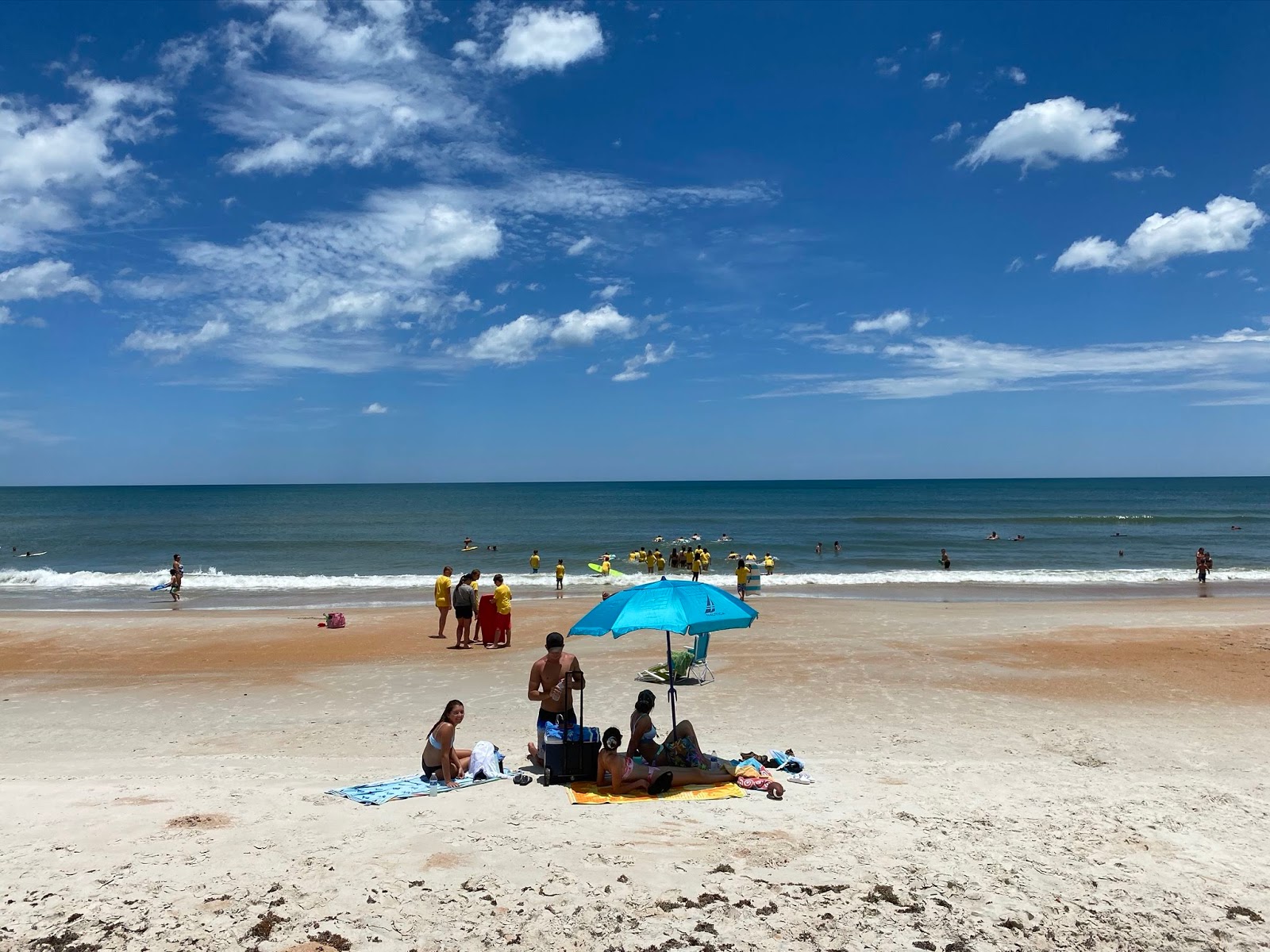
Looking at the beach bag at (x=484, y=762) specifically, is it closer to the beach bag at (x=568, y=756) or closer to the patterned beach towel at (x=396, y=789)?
the patterned beach towel at (x=396, y=789)

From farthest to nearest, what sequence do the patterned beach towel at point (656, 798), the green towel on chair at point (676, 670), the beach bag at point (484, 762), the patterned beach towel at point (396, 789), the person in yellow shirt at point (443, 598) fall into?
1. the person in yellow shirt at point (443, 598)
2. the green towel on chair at point (676, 670)
3. the beach bag at point (484, 762)
4. the patterned beach towel at point (656, 798)
5. the patterned beach towel at point (396, 789)

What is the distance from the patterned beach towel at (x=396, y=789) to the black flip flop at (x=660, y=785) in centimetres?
151

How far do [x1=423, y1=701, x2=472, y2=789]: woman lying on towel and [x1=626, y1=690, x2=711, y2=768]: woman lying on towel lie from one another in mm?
1707

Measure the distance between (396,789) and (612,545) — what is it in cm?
4520

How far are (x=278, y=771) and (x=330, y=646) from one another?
9.79 meters

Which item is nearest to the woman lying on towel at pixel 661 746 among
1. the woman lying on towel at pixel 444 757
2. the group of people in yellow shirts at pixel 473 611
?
the woman lying on towel at pixel 444 757

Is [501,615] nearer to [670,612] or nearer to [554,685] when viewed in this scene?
[554,685]

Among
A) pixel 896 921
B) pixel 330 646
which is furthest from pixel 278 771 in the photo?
pixel 330 646

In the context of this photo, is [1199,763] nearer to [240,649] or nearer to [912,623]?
[912,623]

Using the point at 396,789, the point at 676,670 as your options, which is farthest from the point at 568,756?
the point at 676,670

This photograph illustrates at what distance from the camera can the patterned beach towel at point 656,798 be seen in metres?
7.68

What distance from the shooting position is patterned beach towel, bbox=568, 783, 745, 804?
25.2ft

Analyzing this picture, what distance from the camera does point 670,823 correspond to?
708 centimetres

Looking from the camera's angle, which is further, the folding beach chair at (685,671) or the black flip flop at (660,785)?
the folding beach chair at (685,671)
